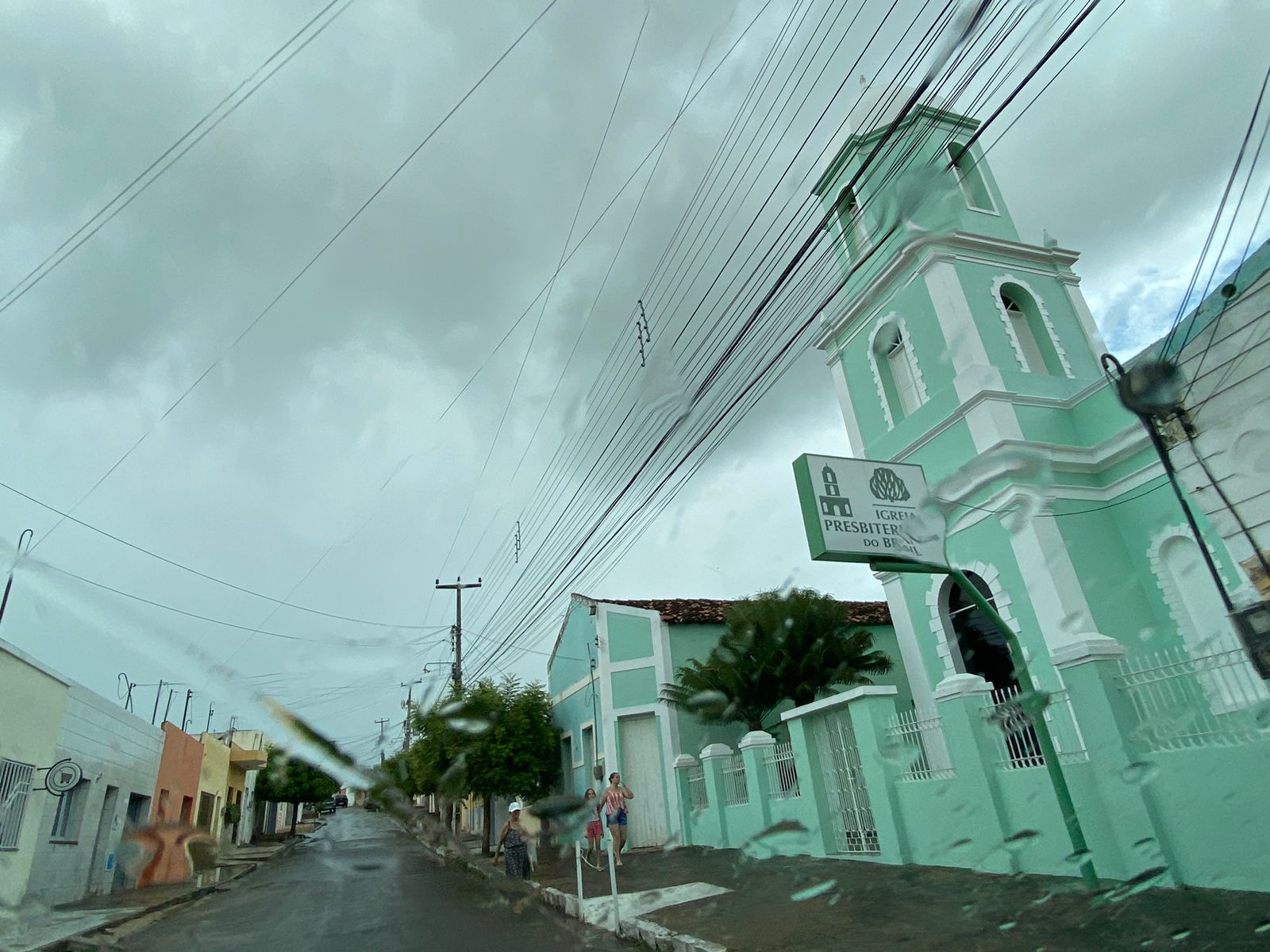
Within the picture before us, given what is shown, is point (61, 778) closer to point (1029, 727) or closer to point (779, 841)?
point (779, 841)

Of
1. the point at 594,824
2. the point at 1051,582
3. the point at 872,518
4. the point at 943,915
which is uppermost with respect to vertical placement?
the point at 872,518

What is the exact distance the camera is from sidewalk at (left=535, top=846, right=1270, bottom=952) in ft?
15.1

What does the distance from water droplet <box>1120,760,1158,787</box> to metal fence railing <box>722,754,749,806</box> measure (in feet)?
22.6

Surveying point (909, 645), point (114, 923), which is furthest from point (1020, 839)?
point (114, 923)

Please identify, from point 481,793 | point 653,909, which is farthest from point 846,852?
point 481,793

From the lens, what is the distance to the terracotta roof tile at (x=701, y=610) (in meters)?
17.3

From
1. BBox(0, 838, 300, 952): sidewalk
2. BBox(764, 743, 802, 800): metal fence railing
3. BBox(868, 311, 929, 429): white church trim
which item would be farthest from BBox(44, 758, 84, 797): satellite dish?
BBox(868, 311, 929, 429): white church trim

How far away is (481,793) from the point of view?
58.0 ft

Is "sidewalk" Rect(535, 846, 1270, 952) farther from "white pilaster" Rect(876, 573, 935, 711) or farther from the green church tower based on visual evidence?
"white pilaster" Rect(876, 573, 935, 711)

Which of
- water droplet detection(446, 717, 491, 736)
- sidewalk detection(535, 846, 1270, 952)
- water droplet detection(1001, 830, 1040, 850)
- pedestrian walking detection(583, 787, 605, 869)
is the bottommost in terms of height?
sidewalk detection(535, 846, 1270, 952)

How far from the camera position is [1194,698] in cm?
567

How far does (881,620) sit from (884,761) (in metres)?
10.1

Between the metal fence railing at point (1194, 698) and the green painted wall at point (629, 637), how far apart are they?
11.9 meters

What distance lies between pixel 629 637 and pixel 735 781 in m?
5.29
